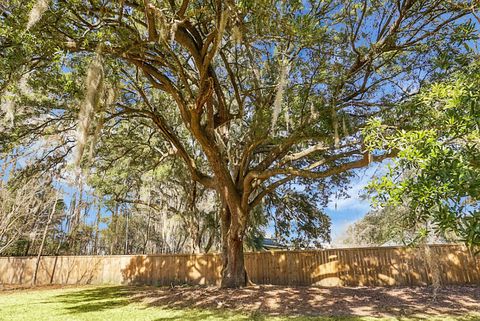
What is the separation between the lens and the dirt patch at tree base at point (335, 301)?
512 centimetres

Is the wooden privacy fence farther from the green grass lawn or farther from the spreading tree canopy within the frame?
the green grass lawn

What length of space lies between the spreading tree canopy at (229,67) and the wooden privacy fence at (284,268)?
2.66 m

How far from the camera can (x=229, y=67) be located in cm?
599

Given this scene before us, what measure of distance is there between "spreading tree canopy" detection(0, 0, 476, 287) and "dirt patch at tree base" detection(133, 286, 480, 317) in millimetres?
1060

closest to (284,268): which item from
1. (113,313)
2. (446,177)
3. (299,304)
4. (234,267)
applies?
(234,267)

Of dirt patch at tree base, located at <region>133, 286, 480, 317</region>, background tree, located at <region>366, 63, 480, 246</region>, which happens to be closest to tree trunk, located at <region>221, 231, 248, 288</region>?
dirt patch at tree base, located at <region>133, 286, 480, 317</region>

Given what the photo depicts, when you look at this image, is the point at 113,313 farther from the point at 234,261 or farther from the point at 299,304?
the point at 299,304

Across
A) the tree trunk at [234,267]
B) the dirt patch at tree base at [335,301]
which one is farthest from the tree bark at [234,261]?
the dirt patch at tree base at [335,301]

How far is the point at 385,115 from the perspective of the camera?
5.33m

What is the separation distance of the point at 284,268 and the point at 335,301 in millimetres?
3673

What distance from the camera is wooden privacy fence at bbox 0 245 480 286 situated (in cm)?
816

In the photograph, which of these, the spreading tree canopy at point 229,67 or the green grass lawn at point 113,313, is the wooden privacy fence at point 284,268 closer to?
the spreading tree canopy at point 229,67

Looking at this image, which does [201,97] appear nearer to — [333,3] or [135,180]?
[333,3]

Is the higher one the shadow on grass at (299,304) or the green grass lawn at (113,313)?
the shadow on grass at (299,304)
